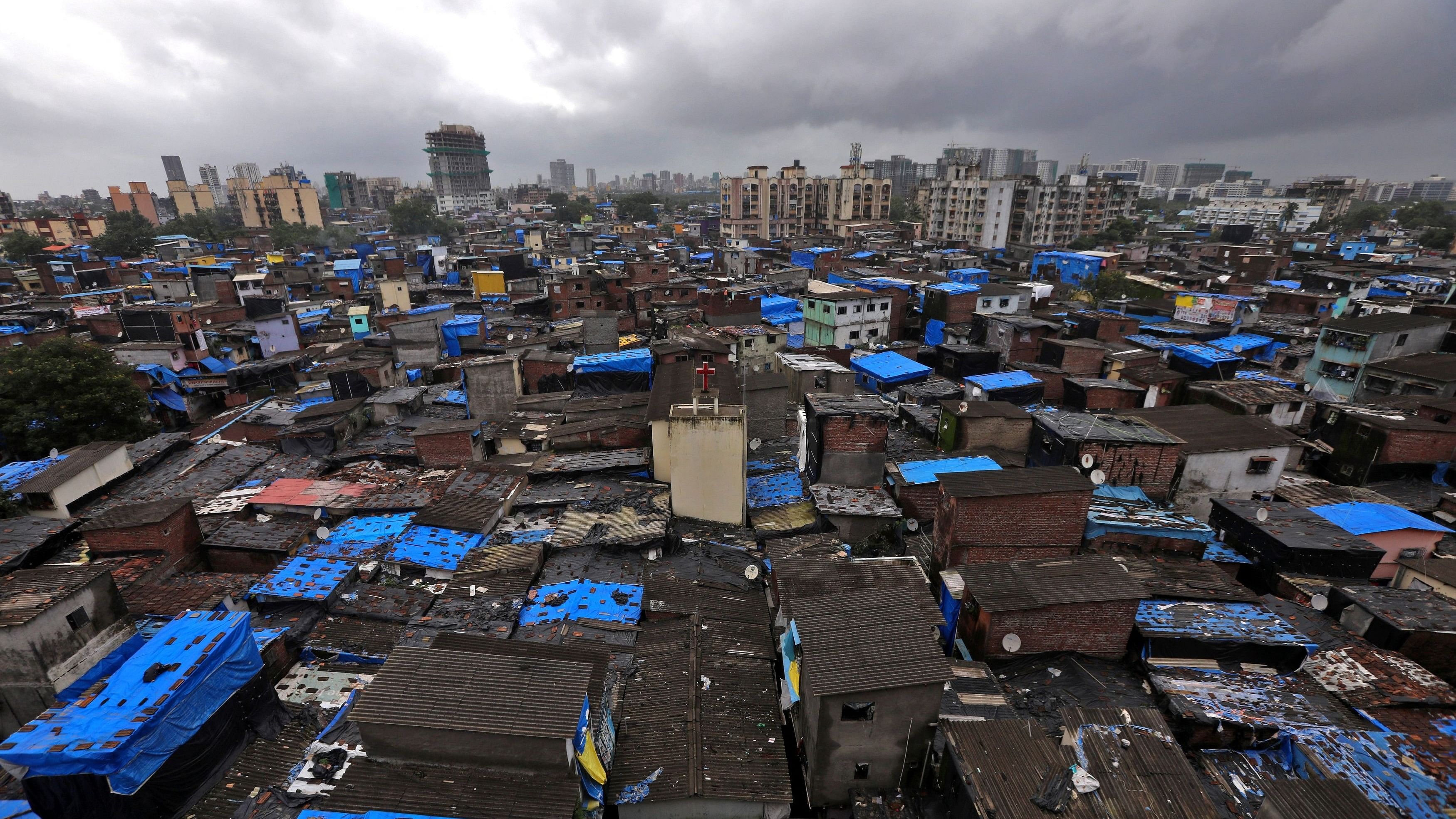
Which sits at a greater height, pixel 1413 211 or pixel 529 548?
pixel 1413 211

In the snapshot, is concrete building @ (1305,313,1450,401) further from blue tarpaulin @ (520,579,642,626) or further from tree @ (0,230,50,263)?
tree @ (0,230,50,263)

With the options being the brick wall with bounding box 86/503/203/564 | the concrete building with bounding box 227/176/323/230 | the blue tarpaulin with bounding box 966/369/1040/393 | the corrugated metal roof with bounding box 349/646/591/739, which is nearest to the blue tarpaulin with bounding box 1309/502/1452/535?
the blue tarpaulin with bounding box 966/369/1040/393

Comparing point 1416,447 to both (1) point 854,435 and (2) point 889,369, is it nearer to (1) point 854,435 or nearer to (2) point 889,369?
(2) point 889,369

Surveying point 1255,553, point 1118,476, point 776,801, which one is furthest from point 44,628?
point 1255,553

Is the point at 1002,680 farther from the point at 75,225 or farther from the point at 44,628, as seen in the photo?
the point at 75,225

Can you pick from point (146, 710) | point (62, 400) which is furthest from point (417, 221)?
point (146, 710)

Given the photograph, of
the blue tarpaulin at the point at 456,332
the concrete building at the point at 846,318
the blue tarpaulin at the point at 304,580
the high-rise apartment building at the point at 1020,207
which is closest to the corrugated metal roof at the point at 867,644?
the blue tarpaulin at the point at 304,580
